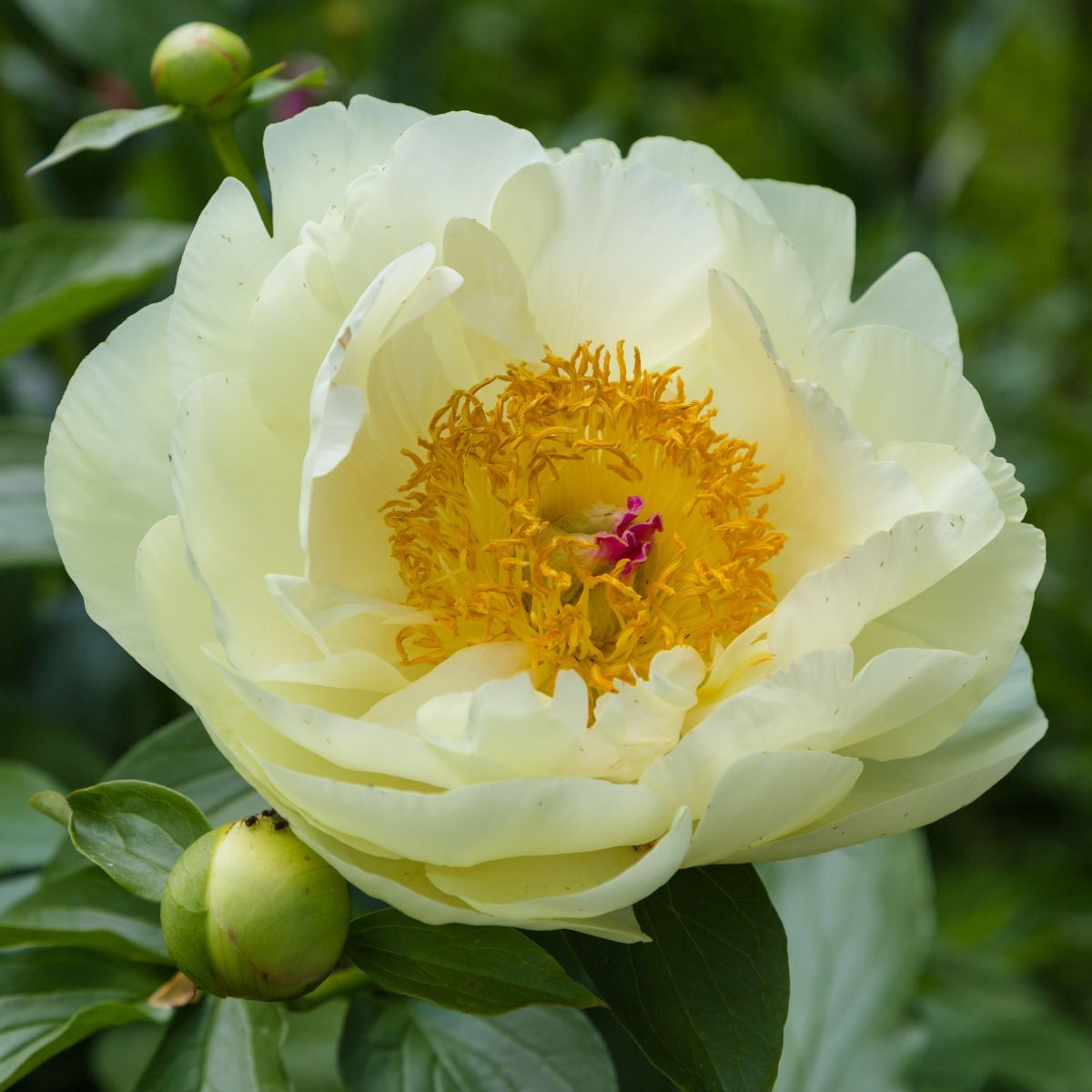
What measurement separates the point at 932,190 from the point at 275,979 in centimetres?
174

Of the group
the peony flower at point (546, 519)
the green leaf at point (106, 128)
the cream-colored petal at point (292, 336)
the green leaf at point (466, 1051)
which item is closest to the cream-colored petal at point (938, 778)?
the peony flower at point (546, 519)

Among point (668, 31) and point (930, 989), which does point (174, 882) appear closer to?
point (930, 989)

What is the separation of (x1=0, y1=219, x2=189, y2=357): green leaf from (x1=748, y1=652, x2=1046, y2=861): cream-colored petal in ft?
2.28

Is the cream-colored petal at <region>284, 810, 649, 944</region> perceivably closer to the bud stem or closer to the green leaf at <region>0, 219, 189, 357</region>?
the bud stem

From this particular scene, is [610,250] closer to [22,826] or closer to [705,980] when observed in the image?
[705,980]

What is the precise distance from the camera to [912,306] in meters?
0.79

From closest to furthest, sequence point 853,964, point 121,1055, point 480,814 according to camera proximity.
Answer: point 480,814 < point 121,1055 < point 853,964

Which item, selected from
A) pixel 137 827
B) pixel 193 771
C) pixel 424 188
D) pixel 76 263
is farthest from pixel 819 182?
pixel 137 827

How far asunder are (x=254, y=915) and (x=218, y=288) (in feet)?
1.01

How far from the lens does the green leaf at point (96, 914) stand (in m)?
0.76

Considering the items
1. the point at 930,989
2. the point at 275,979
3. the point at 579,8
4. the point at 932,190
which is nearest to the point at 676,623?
the point at 275,979

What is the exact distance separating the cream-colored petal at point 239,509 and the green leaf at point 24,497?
0.34 m

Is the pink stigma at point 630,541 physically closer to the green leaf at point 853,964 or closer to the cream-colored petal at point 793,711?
the cream-colored petal at point 793,711

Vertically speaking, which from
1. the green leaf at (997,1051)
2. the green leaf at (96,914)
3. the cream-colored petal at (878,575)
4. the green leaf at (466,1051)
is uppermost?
the cream-colored petal at (878,575)
